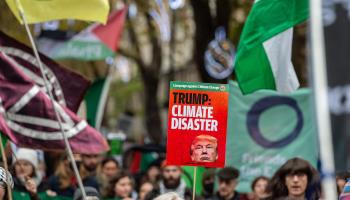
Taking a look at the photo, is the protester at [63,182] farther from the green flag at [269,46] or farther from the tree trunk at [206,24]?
the tree trunk at [206,24]

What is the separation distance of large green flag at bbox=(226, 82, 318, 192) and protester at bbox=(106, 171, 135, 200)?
2.62 metres

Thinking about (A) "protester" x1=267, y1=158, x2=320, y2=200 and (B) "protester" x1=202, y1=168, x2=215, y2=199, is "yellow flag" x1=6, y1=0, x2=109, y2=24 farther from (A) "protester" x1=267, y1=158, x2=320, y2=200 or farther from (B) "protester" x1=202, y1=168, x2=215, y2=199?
(B) "protester" x1=202, y1=168, x2=215, y2=199

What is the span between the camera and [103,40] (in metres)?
15.2

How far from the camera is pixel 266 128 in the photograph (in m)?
13.0

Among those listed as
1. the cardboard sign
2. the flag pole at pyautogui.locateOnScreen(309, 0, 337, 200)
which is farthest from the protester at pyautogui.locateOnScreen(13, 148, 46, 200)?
the flag pole at pyautogui.locateOnScreen(309, 0, 337, 200)

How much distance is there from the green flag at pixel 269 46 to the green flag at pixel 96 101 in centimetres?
591

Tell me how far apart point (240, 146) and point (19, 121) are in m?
4.77

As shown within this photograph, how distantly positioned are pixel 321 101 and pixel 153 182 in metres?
7.17

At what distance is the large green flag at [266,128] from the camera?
12562mm

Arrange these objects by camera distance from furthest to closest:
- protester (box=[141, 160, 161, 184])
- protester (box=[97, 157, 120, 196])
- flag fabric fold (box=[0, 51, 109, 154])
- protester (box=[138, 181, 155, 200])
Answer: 1. protester (box=[141, 160, 161, 184])
2. protester (box=[97, 157, 120, 196])
3. protester (box=[138, 181, 155, 200])
4. flag fabric fold (box=[0, 51, 109, 154])

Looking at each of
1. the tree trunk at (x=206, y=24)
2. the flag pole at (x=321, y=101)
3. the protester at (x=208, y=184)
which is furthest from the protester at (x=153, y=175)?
the flag pole at (x=321, y=101)

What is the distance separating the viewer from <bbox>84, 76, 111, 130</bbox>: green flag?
14383 millimetres

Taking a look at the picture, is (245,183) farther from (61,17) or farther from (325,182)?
(325,182)

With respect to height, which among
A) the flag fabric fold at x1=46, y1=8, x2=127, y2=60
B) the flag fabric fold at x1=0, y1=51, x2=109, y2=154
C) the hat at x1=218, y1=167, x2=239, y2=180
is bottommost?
the hat at x1=218, y1=167, x2=239, y2=180
